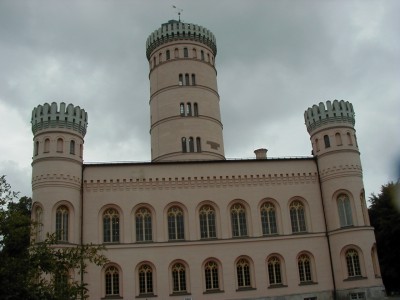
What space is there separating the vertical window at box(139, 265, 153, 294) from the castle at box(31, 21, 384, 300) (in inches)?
2.8

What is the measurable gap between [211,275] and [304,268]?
720cm

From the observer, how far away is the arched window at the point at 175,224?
111 feet

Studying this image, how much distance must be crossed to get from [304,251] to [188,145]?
43.6 ft

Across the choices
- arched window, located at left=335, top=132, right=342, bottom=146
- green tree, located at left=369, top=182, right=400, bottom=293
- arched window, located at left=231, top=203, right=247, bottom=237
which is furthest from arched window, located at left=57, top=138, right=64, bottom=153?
green tree, located at left=369, top=182, right=400, bottom=293

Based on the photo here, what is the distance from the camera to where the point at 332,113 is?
123ft

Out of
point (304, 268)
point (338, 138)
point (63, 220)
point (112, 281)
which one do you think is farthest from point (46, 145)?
point (338, 138)

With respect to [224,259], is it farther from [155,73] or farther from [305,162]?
[155,73]

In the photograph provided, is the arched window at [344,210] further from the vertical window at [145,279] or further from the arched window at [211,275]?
the vertical window at [145,279]

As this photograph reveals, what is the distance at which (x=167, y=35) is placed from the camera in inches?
1720

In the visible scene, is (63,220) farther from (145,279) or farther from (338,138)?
(338,138)

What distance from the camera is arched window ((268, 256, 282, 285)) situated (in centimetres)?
3394

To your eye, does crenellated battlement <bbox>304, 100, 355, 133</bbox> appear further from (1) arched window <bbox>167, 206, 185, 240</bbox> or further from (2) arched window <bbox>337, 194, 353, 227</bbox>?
(1) arched window <bbox>167, 206, 185, 240</bbox>

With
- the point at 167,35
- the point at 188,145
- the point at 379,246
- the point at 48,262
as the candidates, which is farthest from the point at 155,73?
the point at 48,262

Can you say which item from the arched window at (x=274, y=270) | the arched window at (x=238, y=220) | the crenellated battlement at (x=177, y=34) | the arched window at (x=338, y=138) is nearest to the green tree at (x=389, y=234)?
the arched window at (x=338, y=138)
